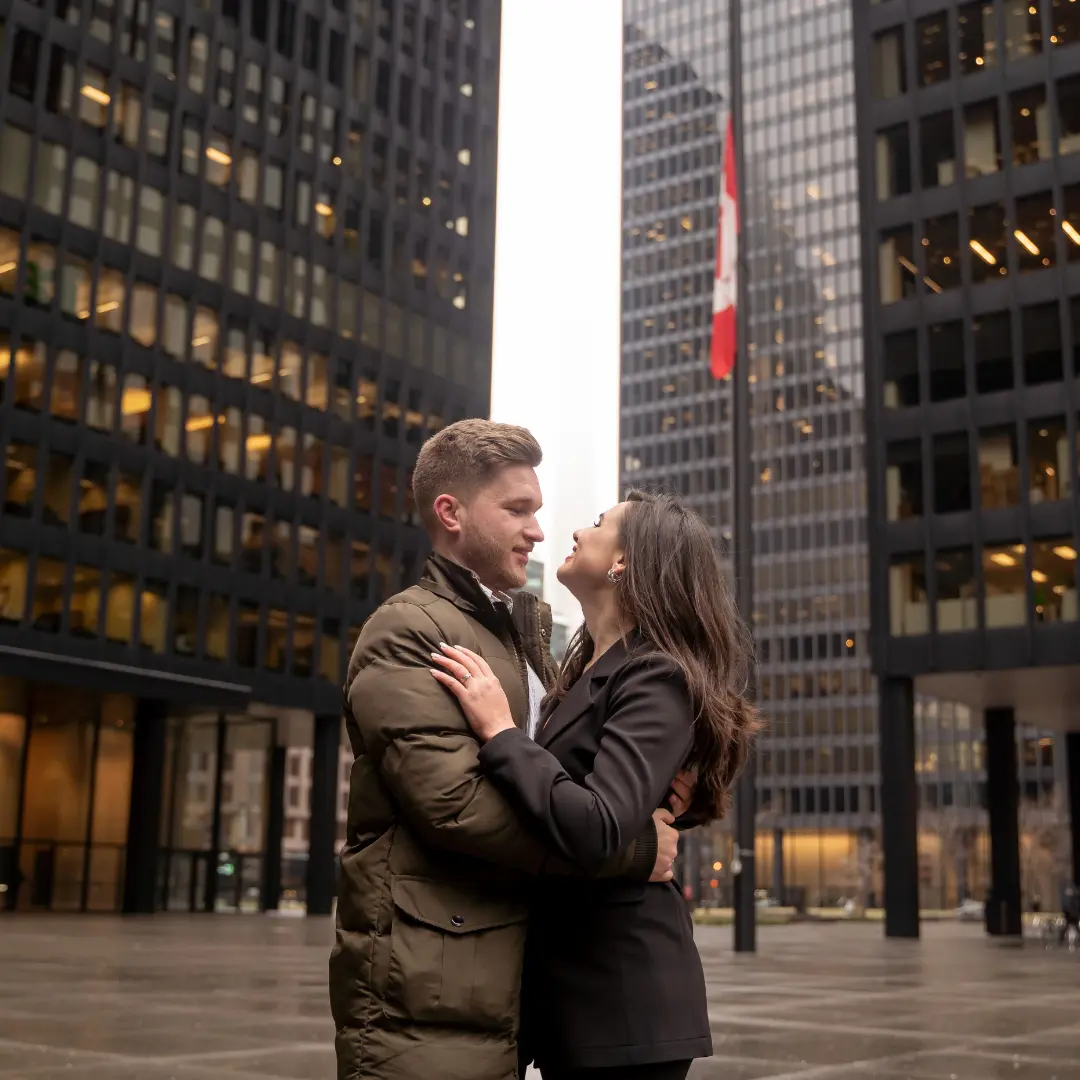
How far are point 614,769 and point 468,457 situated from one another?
0.88 m

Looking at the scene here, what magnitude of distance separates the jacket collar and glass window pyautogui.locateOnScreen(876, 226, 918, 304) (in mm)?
41052

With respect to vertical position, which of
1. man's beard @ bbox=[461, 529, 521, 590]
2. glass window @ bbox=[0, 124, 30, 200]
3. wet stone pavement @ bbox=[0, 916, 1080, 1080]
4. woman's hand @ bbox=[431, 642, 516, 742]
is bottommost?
wet stone pavement @ bbox=[0, 916, 1080, 1080]

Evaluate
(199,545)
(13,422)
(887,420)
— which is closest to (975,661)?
(887,420)

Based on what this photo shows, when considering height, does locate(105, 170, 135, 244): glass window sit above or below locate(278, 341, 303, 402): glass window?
above

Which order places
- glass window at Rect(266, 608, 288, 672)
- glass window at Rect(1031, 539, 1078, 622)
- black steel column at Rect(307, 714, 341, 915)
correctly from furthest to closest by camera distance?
black steel column at Rect(307, 714, 341, 915) < glass window at Rect(266, 608, 288, 672) < glass window at Rect(1031, 539, 1078, 622)

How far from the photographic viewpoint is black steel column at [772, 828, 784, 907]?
421 feet

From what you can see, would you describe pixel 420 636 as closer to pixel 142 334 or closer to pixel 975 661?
pixel 975 661

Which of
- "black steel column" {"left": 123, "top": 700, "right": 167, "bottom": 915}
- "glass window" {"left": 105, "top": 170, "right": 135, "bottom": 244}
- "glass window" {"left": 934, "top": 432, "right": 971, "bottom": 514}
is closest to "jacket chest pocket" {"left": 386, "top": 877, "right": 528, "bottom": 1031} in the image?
"glass window" {"left": 934, "top": 432, "right": 971, "bottom": 514}

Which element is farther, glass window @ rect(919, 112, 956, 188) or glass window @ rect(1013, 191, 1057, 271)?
glass window @ rect(919, 112, 956, 188)

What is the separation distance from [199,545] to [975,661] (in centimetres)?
2524

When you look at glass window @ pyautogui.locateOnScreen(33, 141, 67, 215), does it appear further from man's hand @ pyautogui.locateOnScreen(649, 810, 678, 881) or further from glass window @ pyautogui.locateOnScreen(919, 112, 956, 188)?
man's hand @ pyautogui.locateOnScreen(649, 810, 678, 881)

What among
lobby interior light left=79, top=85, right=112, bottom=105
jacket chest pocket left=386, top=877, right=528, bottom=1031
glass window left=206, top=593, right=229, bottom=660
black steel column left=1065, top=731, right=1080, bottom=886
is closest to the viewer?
jacket chest pocket left=386, top=877, right=528, bottom=1031

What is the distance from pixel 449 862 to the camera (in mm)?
3172

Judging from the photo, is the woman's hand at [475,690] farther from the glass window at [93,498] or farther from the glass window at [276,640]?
the glass window at [276,640]
